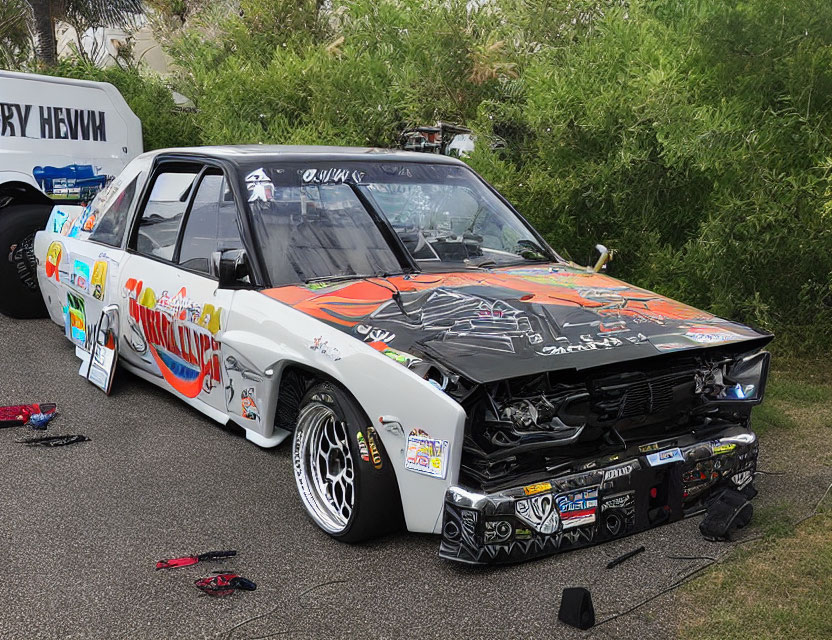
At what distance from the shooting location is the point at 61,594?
11.1ft

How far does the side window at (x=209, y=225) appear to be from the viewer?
4766mm

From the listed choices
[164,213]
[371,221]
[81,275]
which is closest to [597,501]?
[371,221]

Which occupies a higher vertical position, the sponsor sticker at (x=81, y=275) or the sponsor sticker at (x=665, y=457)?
the sponsor sticker at (x=665, y=457)

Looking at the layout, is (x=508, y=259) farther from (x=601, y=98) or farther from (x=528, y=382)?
(x=601, y=98)

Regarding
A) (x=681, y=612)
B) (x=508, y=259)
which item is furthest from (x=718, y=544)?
(x=508, y=259)

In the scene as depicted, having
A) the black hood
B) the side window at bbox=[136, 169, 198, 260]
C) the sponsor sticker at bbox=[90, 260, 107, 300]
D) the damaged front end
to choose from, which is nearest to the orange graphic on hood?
the black hood

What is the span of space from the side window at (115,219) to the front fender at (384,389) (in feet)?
6.69

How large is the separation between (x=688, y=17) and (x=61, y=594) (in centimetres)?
515

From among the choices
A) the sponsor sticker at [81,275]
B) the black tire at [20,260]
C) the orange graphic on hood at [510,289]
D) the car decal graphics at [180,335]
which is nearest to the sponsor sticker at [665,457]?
the orange graphic on hood at [510,289]

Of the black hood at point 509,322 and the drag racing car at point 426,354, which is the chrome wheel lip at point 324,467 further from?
the black hood at point 509,322

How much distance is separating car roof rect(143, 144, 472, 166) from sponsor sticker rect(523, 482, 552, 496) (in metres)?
2.29

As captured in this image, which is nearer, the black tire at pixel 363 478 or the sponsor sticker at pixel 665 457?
the black tire at pixel 363 478

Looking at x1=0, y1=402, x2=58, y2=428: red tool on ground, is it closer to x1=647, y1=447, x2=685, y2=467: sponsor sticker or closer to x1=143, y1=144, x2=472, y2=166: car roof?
x1=143, y1=144, x2=472, y2=166: car roof

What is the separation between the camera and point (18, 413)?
5.41m
